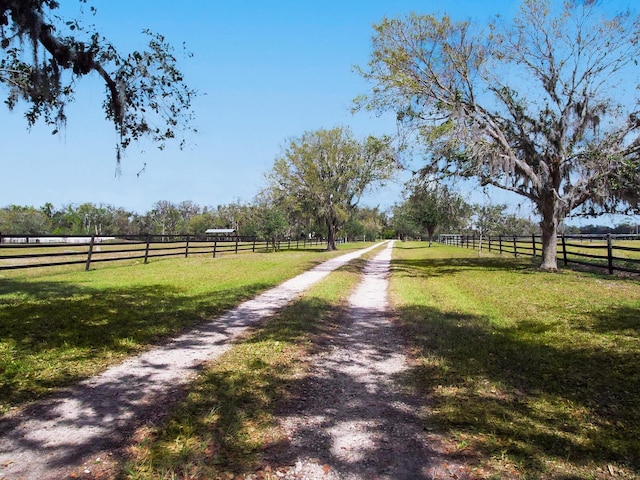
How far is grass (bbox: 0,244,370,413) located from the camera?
4.32 metres

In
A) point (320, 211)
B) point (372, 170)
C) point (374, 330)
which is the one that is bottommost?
point (374, 330)

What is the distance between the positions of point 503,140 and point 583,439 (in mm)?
13813

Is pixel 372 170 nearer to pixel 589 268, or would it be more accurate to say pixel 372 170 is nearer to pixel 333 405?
pixel 589 268

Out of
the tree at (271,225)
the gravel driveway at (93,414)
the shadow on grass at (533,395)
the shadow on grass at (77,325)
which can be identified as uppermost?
the tree at (271,225)

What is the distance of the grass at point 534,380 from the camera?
275cm

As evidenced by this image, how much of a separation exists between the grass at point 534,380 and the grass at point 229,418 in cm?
146

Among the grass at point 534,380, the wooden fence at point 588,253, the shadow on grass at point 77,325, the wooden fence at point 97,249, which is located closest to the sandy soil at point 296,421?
the grass at point 534,380

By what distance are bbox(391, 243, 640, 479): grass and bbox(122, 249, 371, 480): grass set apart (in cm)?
146

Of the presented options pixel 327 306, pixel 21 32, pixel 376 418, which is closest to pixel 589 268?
pixel 327 306

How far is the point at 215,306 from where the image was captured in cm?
815

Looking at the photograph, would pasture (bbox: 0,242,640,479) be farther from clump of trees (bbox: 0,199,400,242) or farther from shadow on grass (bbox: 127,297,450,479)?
clump of trees (bbox: 0,199,400,242)

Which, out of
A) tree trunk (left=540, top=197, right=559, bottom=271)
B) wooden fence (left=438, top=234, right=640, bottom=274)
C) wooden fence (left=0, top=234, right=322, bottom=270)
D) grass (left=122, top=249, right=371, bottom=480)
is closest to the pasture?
grass (left=122, top=249, right=371, bottom=480)

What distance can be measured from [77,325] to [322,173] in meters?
28.1

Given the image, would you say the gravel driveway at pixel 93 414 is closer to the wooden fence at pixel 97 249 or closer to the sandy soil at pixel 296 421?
the sandy soil at pixel 296 421
